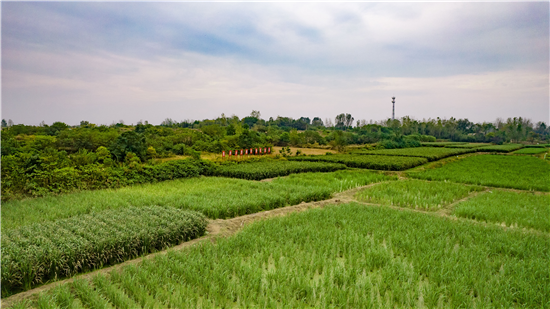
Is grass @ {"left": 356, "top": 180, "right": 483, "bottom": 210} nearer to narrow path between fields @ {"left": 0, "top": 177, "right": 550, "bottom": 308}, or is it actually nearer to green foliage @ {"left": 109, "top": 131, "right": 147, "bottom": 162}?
narrow path between fields @ {"left": 0, "top": 177, "right": 550, "bottom": 308}

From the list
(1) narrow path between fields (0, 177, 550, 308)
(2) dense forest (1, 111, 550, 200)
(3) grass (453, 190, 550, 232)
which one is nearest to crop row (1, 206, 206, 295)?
(1) narrow path between fields (0, 177, 550, 308)

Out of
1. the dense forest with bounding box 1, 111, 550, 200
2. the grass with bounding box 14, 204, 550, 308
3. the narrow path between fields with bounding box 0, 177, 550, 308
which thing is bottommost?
the narrow path between fields with bounding box 0, 177, 550, 308

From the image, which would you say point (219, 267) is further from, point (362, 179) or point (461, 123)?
point (461, 123)

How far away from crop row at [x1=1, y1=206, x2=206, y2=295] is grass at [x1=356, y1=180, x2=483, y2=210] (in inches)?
285

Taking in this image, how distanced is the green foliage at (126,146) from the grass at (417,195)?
12.5 meters

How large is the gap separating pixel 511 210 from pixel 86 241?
1141cm

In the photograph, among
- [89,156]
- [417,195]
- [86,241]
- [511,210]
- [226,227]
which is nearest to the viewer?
[86,241]

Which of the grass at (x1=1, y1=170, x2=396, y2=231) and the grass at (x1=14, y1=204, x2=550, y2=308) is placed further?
the grass at (x1=1, y1=170, x2=396, y2=231)

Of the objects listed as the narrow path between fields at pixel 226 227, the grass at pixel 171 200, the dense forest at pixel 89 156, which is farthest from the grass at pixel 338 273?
the dense forest at pixel 89 156

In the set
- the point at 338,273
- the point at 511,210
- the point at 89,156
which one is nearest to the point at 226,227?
the point at 338,273

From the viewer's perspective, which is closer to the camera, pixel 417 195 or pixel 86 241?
pixel 86 241

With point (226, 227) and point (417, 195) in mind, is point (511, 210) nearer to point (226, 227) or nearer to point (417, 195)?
point (417, 195)

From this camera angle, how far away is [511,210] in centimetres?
959

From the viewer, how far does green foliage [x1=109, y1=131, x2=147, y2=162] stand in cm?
1698
